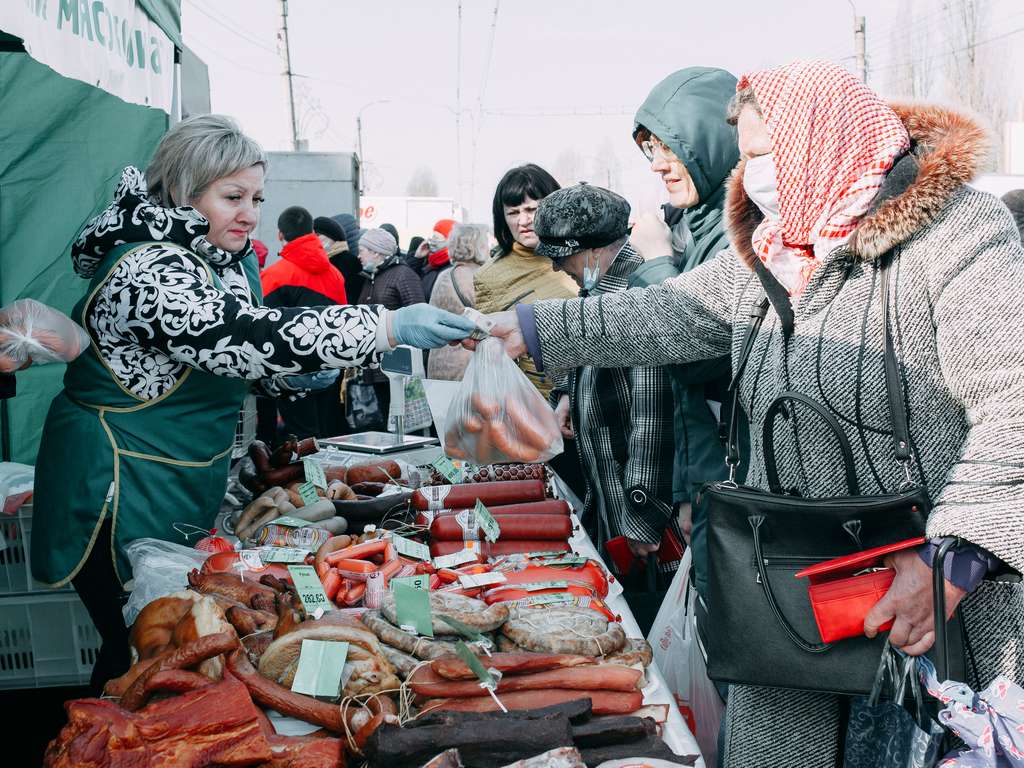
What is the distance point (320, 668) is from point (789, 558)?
1046 mm

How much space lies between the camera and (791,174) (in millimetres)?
1996

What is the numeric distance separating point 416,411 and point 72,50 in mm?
2669

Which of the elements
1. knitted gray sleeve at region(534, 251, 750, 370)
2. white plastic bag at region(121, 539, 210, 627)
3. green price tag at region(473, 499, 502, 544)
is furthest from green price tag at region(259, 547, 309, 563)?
knitted gray sleeve at region(534, 251, 750, 370)

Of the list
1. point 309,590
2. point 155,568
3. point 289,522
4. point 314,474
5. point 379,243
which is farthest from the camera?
point 379,243

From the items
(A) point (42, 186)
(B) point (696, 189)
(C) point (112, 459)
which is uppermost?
(A) point (42, 186)

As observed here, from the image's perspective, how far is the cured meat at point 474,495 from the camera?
343 centimetres

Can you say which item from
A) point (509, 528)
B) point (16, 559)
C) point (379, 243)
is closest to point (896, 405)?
point (509, 528)

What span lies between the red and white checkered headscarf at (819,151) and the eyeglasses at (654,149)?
1.25 meters

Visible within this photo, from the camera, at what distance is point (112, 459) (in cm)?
279

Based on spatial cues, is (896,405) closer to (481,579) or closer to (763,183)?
(763,183)

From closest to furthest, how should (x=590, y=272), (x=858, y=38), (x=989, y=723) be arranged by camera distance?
(x=989, y=723) < (x=590, y=272) < (x=858, y=38)

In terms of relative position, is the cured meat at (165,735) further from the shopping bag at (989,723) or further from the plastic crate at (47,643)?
the plastic crate at (47,643)

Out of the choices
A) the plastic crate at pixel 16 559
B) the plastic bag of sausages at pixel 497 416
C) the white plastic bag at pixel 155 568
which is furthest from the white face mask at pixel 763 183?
the plastic crate at pixel 16 559

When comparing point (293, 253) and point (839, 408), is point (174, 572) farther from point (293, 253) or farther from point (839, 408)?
point (293, 253)
